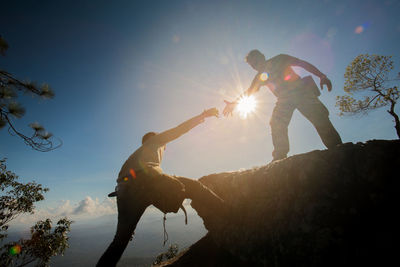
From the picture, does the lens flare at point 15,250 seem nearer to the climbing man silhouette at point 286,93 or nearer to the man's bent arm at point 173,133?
the man's bent arm at point 173,133

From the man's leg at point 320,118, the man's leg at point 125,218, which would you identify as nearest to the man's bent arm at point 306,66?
the man's leg at point 320,118

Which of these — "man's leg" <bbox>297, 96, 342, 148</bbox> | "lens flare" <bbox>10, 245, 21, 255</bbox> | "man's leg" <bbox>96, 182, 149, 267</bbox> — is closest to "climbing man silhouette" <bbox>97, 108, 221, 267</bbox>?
"man's leg" <bbox>96, 182, 149, 267</bbox>

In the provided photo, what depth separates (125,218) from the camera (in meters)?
3.25

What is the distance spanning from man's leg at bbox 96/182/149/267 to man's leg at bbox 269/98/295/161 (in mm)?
4421

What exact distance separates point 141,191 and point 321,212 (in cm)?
352

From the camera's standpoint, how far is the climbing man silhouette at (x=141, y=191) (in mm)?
3117

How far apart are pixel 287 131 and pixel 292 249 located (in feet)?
11.7

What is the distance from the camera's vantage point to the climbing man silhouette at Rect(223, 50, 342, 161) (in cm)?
480

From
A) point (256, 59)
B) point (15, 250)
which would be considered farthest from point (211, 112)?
point (15, 250)

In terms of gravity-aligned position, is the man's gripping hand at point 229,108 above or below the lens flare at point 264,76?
below

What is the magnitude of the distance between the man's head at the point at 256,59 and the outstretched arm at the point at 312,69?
0.95 metres

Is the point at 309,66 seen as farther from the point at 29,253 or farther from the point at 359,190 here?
the point at 29,253

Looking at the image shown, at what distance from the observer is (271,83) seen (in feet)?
19.5

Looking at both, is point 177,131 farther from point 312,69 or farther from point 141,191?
point 312,69
